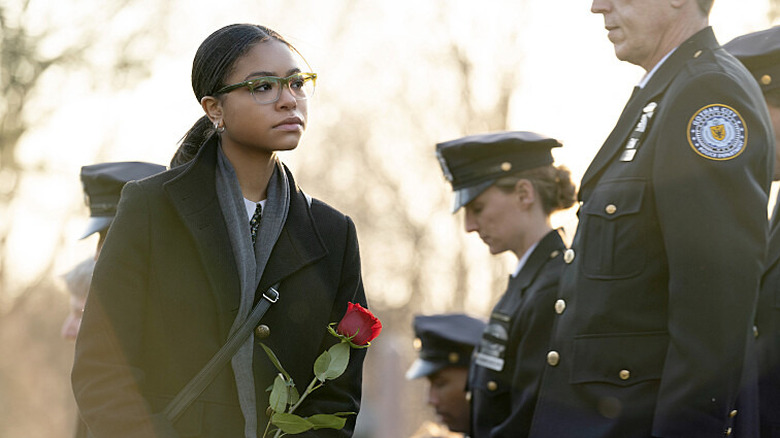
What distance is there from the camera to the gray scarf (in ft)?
10.8

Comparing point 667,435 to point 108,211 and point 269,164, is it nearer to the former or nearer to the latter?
point 269,164

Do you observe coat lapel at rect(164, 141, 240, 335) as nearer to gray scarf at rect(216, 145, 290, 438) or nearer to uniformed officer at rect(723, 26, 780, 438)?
gray scarf at rect(216, 145, 290, 438)

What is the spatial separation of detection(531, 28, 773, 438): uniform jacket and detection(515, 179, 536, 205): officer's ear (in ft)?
6.12

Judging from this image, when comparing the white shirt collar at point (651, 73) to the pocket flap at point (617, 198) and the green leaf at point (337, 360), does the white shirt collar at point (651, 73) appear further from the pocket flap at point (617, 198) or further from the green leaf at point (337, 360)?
the green leaf at point (337, 360)

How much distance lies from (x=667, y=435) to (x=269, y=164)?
1.38m

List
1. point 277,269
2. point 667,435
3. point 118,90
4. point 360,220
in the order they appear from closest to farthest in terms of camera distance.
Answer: point 667,435, point 277,269, point 118,90, point 360,220

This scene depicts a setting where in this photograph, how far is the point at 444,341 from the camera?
6828 mm

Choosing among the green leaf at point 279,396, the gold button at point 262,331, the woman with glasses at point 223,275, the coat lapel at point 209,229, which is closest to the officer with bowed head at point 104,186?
the woman with glasses at point 223,275

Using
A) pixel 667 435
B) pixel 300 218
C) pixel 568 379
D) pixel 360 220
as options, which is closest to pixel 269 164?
pixel 300 218

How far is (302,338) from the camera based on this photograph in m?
3.43

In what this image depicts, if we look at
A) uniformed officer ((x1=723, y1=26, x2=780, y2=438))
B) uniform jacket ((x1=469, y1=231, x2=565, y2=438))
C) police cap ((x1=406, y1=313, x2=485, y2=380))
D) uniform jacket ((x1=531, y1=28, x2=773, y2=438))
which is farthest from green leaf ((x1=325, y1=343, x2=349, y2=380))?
police cap ((x1=406, y1=313, x2=485, y2=380))

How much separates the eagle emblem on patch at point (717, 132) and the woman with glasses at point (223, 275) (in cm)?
109

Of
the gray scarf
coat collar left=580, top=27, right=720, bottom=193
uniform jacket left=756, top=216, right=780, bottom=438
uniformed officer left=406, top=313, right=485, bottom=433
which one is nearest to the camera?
the gray scarf

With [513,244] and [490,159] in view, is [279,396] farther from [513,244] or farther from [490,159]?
[490,159]
